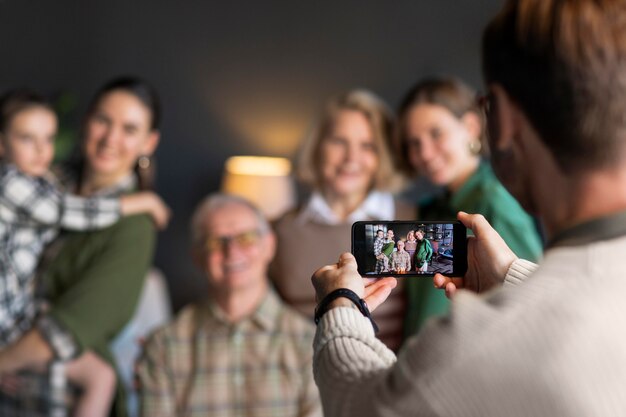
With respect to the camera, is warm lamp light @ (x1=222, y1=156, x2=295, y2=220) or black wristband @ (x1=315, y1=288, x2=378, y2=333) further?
warm lamp light @ (x1=222, y1=156, x2=295, y2=220)

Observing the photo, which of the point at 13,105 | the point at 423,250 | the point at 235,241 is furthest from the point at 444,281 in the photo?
the point at 13,105

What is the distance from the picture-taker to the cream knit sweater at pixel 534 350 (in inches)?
20.6

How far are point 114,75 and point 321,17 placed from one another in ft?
2.59

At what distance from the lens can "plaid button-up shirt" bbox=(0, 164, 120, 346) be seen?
185 centimetres

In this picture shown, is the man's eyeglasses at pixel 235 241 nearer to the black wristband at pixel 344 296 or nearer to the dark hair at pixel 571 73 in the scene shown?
the black wristband at pixel 344 296

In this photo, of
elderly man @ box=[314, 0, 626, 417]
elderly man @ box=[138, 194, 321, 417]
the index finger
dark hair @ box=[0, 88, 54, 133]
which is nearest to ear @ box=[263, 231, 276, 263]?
elderly man @ box=[138, 194, 321, 417]

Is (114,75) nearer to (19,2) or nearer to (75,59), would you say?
(75,59)

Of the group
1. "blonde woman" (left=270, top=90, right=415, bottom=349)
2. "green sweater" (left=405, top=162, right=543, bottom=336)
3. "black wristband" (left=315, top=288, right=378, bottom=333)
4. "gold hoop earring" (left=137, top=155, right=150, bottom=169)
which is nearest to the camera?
"black wristband" (left=315, top=288, right=378, bottom=333)

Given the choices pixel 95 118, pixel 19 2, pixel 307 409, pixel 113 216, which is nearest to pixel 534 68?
pixel 307 409

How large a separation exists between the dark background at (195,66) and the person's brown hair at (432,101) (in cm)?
158

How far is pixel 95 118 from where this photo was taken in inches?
78.8

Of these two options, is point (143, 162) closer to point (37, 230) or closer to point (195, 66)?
point (37, 230)

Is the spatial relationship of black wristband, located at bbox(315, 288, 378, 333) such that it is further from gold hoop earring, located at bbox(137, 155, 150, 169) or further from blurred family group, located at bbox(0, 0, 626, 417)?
gold hoop earring, located at bbox(137, 155, 150, 169)

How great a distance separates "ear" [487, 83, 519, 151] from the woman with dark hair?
86 millimetres
